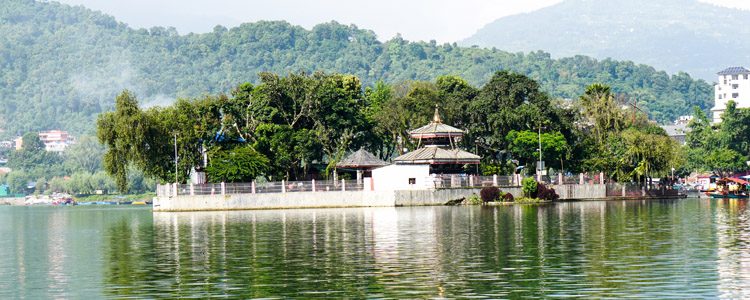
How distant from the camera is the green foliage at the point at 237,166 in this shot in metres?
101

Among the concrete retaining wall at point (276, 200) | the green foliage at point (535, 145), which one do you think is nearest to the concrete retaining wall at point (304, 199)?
the concrete retaining wall at point (276, 200)

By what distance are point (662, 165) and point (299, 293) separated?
7995 cm

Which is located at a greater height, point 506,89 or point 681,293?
point 506,89

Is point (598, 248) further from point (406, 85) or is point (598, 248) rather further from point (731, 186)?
point (406, 85)

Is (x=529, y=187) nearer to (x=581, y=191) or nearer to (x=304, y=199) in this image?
(x=581, y=191)

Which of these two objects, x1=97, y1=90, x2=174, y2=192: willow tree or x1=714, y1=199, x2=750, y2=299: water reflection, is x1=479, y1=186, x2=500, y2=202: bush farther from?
x1=714, y1=199, x2=750, y2=299: water reflection

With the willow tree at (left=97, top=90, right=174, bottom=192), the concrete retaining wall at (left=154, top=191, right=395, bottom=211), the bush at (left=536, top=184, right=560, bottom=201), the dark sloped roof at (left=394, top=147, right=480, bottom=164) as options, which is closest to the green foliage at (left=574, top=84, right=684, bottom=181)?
the bush at (left=536, top=184, right=560, bottom=201)

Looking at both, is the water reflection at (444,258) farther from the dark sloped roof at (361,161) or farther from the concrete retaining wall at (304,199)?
the dark sloped roof at (361,161)

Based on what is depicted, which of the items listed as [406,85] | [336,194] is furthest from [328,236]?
[406,85]

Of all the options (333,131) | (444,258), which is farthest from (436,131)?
(444,258)

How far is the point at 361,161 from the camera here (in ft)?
346

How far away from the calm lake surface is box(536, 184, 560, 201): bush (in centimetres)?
2883

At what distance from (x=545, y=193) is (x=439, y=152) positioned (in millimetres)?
9741

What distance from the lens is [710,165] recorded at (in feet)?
451
